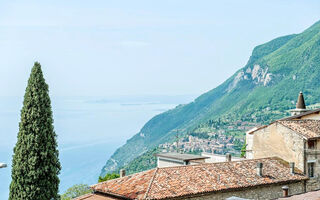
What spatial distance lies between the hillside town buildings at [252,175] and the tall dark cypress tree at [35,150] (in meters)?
4.53

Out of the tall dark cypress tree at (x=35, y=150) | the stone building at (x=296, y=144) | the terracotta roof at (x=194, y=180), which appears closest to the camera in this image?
the tall dark cypress tree at (x=35, y=150)

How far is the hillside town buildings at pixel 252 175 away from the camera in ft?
78.4

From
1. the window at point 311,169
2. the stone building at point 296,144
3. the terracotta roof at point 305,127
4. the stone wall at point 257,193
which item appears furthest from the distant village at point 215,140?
the stone wall at point 257,193

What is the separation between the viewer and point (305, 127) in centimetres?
3055

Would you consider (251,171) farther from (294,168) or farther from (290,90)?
(290,90)

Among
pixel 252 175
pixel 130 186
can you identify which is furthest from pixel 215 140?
pixel 130 186

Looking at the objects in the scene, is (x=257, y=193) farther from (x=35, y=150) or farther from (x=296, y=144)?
(x=35, y=150)

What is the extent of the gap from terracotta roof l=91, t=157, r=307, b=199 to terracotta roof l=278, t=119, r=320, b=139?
2.48 m

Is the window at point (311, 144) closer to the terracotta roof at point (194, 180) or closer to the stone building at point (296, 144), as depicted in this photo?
the stone building at point (296, 144)

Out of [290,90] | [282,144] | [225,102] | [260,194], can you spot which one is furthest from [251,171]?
[225,102]

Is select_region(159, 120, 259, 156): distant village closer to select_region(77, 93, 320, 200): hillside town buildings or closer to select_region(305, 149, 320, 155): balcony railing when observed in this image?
select_region(77, 93, 320, 200): hillside town buildings

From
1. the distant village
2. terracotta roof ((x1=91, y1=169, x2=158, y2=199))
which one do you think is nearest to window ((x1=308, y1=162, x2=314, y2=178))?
terracotta roof ((x1=91, y1=169, x2=158, y2=199))

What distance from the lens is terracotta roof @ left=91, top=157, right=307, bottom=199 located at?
23391mm

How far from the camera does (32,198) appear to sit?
20562mm
